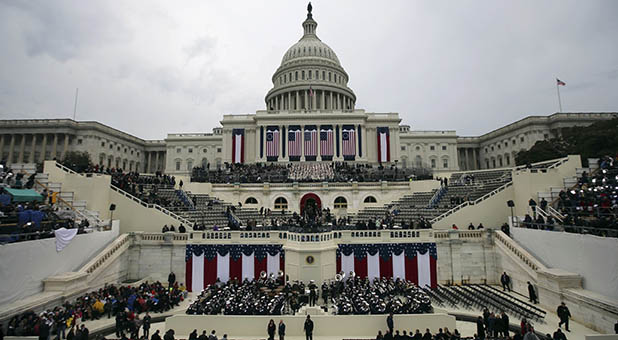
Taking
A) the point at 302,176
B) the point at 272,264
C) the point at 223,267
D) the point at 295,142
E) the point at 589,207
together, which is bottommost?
the point at 223,267

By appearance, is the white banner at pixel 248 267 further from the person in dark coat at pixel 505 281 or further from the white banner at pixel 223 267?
the person in dark coat at pixel 505 281

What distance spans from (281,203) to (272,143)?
993 inches

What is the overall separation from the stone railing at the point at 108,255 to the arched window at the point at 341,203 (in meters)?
23.7

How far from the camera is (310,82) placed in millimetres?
82000

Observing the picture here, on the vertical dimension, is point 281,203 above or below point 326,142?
below

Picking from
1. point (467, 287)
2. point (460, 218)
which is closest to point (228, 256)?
point (467, 287)

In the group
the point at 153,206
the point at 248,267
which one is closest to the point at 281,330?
the point at 248,267

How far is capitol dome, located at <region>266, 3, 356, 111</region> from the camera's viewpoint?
81.8 meters

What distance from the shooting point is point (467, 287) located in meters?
23.5

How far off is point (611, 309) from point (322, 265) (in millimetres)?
14577

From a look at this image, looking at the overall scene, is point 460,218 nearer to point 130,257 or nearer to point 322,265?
point 322,265

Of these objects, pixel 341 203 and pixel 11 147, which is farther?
pixel 11 147

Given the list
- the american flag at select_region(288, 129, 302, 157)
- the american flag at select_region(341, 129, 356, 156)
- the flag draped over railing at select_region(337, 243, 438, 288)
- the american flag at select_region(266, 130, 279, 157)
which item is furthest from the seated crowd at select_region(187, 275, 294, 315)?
the american flag at select_region(341, 129, 356, 156)

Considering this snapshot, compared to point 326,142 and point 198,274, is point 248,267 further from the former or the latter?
point 326,142
